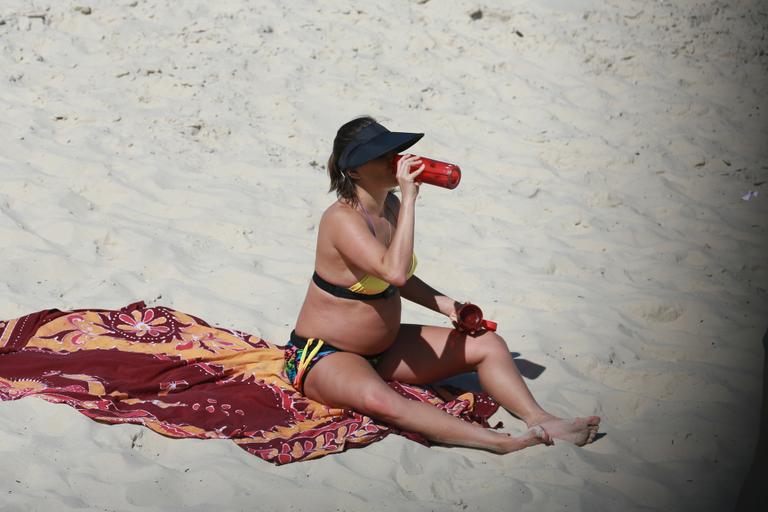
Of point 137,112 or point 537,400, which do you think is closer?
point 537,400

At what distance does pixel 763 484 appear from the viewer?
257cm

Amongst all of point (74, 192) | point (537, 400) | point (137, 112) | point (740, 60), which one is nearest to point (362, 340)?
point (537, 400)

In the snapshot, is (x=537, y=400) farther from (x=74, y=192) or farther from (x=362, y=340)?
(x=74, y=192)

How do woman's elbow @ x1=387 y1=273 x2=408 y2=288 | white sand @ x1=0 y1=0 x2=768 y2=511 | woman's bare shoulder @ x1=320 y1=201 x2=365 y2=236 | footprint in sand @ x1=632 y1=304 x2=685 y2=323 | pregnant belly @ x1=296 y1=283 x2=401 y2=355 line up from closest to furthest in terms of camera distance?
white sand @ x1=0 y1=0 x2=768 y2=511 < woman's elbow @ x1=387 y1=273 x2=408 y2=288 < woman's bare shoulder @ x1=320 y1=201 x2=365 y2=236 < pregnant belly @ x1=296 y1=283 x2=401 y2=355 < footprint in sand @ x1=632 y1=304 x2=685 y2=323

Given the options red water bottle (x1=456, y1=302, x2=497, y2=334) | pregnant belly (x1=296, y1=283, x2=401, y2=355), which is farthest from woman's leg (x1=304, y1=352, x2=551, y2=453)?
red water bottle (x1=456, y1=302, x2=497, y2=334)

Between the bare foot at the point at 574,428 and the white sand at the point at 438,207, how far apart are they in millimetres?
55

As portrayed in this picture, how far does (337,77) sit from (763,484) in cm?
531

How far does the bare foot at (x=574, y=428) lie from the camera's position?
345 cm

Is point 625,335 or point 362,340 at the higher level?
point 362,340

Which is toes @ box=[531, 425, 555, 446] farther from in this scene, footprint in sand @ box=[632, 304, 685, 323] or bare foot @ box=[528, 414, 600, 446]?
footprint in sand @ box=[632, 304, 685, 323]

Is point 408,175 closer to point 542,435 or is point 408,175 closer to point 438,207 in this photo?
point 542,435

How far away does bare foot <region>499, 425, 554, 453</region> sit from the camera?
3.40 meters

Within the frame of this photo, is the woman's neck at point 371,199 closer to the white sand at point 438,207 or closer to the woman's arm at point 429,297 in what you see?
the woman's arm at point 429,297

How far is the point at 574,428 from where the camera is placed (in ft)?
11.4
